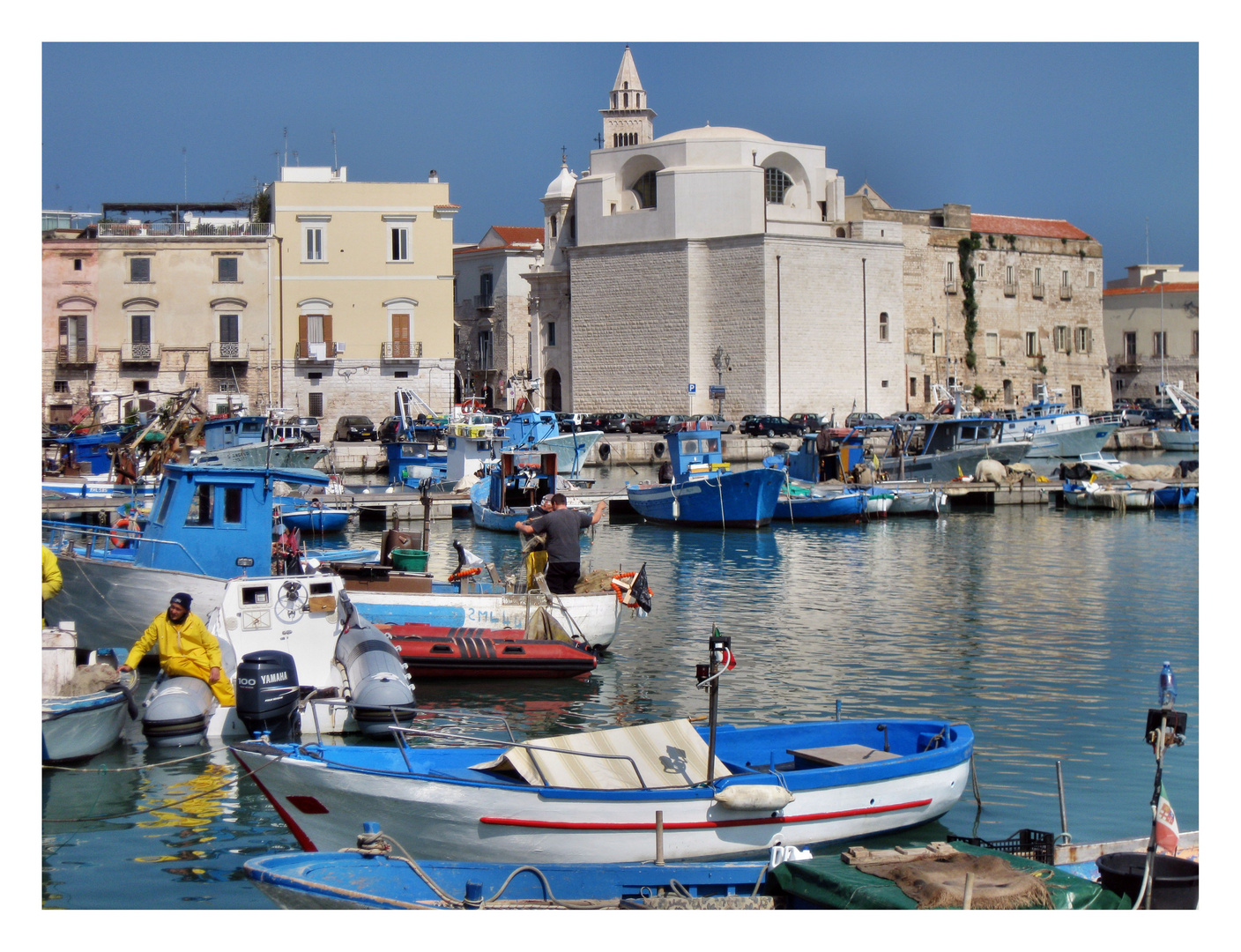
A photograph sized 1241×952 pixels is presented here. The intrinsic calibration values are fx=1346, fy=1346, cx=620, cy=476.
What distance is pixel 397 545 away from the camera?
Answer: 49.1 ft

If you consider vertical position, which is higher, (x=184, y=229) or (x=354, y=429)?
(x=184, y=229)

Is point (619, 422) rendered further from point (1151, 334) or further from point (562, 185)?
point (1151, 334)

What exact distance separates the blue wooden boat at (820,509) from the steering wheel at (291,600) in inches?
589

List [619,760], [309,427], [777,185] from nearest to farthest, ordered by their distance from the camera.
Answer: [619,760], [309,427], [777,185]

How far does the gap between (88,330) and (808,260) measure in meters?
21.9

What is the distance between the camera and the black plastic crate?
6.09 metres

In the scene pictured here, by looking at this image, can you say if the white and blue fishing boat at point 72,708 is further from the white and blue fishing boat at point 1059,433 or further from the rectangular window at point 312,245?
the rectangular window at point 312,245

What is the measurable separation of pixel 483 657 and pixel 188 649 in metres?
2.65

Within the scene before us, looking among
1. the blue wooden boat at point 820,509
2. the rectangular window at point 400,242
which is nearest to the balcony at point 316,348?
the rectangular window at point 400,242

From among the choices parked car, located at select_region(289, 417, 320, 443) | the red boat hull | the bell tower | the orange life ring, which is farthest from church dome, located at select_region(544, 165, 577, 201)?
the red boat hull

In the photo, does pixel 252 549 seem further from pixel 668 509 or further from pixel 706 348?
pixel 706 348

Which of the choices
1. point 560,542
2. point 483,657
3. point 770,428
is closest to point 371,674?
point 483,657

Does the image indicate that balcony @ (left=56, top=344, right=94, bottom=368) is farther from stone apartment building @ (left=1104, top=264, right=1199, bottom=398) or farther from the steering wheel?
stone apartment building @ (left=1104, top=264, right=1199, bottom=398)

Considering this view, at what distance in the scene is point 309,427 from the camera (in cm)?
3350
